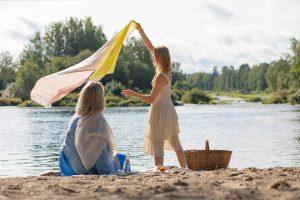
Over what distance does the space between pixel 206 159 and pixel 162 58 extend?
199 cm

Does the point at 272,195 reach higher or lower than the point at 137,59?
lower

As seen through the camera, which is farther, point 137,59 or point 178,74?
point 178,74

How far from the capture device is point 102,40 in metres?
103

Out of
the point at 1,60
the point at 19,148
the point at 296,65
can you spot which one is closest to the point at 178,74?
the point at 1,60

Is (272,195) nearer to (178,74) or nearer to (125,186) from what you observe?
(125,186)

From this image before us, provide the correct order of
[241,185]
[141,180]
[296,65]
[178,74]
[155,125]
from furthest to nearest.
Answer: [178,74] < [296,65] < [155,125] < [141,180] < [241,185]

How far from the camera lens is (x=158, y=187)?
7.02 m

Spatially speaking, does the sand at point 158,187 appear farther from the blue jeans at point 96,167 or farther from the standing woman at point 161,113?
the standing woman at point 161,113

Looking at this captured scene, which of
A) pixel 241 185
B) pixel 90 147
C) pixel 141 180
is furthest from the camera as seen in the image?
pixel 90 147

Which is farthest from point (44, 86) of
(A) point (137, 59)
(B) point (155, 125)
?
(A) point (137, 59)

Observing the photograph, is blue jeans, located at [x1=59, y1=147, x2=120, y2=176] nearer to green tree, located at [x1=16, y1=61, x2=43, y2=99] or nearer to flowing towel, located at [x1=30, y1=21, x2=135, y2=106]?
flowing towel, located at [x1=30, y1=21, x2=135, y2=106]

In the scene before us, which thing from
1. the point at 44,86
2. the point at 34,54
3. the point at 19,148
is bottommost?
the point at 19,148

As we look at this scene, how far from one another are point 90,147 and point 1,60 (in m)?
105

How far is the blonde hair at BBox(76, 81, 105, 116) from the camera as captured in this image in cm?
856
